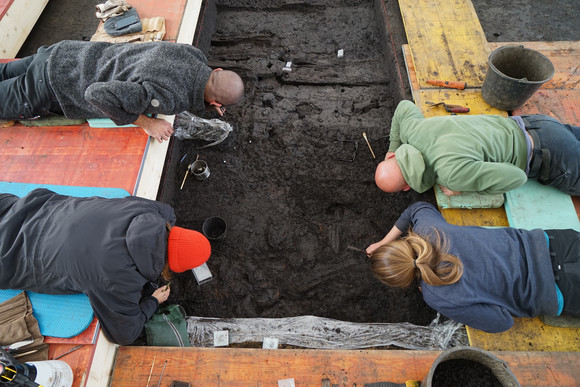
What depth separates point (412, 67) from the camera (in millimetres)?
3297

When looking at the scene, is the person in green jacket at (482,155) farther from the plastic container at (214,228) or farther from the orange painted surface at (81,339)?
the orange painted surface at (81,339)

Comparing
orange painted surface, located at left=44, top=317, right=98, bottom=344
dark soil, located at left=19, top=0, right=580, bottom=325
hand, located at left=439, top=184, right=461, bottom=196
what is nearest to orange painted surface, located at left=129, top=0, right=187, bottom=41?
dark soil, located at left=19, top=0, right=580, bottom=325

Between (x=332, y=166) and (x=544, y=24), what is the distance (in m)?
3.21

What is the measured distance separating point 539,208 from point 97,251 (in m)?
3.06

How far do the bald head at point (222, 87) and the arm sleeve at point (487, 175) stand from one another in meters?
1.73

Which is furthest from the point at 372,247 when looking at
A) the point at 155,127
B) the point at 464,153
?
the point at 155,127

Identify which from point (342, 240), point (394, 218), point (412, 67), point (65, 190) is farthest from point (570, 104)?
point (65, 190)

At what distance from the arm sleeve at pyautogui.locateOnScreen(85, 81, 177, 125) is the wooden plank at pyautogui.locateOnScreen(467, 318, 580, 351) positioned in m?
2.68

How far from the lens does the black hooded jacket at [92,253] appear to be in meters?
1.78

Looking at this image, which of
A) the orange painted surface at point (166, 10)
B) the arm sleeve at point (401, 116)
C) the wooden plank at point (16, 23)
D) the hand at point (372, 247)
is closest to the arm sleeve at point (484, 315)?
the hand at point (372, 247)

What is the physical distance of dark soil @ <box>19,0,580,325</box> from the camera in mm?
2621

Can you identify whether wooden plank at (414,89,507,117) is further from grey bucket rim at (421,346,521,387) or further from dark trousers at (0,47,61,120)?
dark trousers at (0,47,61,120)

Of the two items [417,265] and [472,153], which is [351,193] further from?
[417,265]

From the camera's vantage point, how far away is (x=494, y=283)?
6.42ft
